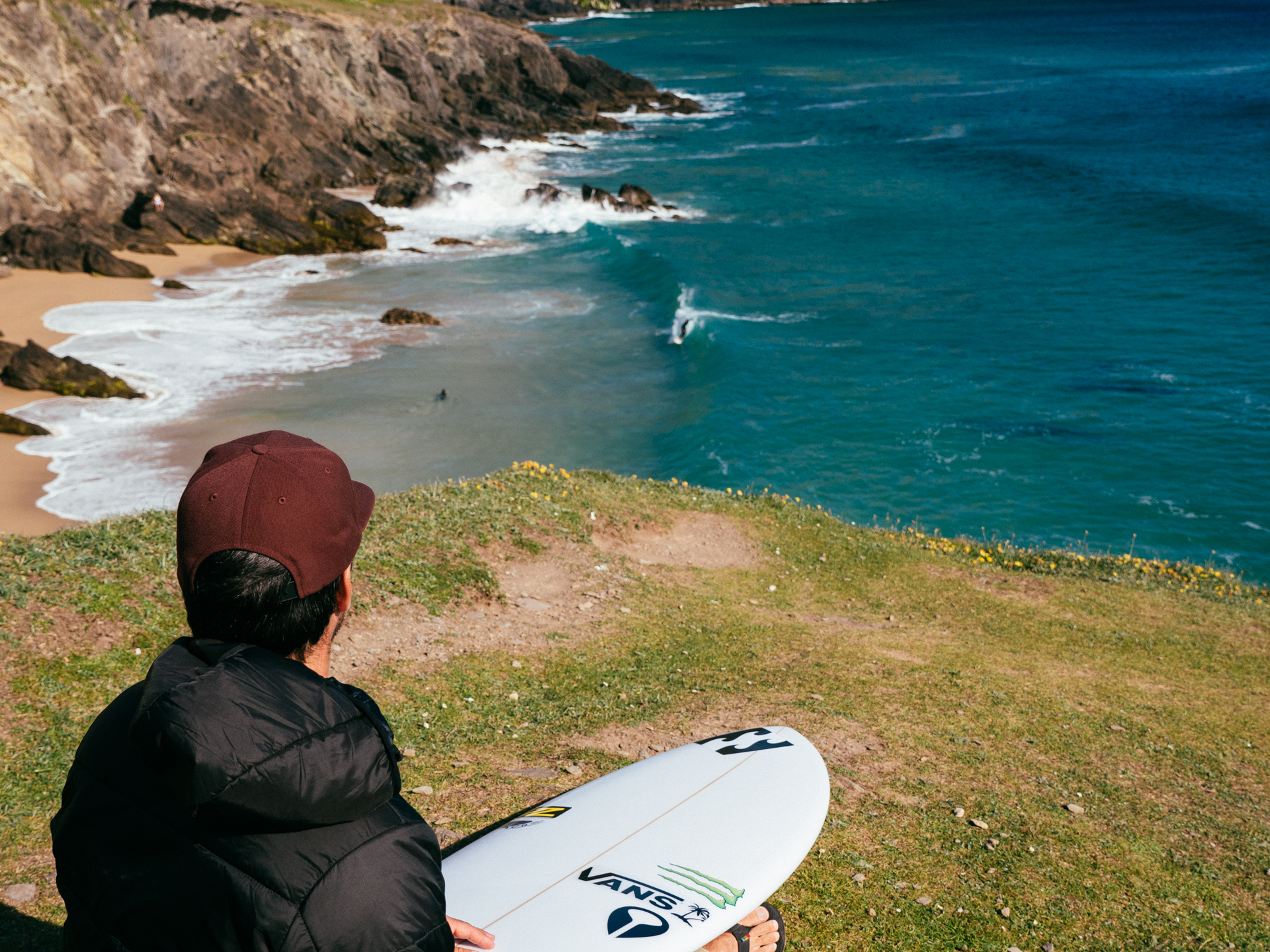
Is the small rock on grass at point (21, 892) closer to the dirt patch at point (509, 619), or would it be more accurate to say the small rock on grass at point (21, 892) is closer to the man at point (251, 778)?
the dirt patch at point (509, 619)

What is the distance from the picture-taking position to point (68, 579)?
888 centimetres

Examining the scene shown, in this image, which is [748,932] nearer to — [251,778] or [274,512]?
[251,778]

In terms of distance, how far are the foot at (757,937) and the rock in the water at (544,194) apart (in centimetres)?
5032

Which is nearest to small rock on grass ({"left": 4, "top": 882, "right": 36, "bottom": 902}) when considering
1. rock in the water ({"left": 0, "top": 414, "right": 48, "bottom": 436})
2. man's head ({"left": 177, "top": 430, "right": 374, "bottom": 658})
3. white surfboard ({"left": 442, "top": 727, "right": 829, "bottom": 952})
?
white surfboard ({"left": 442, "top": 727, "right": 829, "bottom": 952})

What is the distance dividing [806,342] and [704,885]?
101 feet

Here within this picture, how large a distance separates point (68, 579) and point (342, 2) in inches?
2540

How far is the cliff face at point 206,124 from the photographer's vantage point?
36062 mm

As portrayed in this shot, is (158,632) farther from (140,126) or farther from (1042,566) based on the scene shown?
(140,126)

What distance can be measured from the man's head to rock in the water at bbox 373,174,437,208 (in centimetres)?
5118

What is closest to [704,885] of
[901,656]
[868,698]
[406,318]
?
[868,698]

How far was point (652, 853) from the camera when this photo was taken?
488 cm

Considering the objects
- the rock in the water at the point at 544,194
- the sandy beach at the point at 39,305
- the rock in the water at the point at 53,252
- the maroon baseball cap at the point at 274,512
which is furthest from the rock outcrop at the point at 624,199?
the maroon baseball cap at the point at 274,512

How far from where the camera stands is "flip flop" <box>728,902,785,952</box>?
4535 millimetres

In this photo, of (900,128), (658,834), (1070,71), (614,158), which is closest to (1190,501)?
(658,834)
